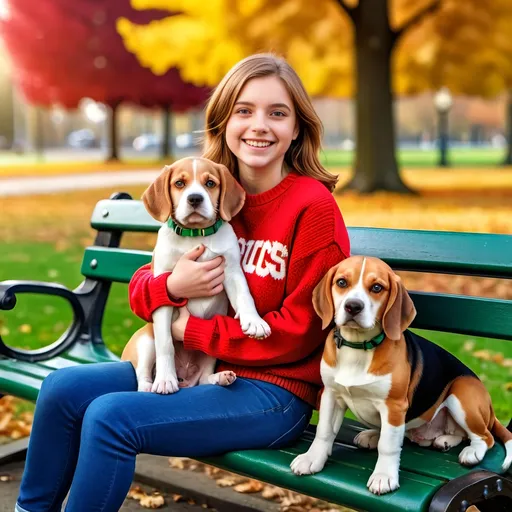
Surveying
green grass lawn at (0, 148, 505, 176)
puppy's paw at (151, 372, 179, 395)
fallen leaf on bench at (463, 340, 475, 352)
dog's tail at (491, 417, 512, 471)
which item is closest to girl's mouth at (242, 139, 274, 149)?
puppy's paw at (151, 372, 179, 395)

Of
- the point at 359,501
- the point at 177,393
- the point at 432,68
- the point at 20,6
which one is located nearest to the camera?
the point at 359,501

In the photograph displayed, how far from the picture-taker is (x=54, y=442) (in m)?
3.16

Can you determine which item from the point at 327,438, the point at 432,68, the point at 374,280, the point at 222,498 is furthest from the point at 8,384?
the point at 432,68

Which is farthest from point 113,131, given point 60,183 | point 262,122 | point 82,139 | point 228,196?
point 228,196

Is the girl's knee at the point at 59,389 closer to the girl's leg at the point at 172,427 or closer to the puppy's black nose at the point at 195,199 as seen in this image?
the girl's leg at the point at 172,427

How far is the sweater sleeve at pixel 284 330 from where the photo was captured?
318 cm

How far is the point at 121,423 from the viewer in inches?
114

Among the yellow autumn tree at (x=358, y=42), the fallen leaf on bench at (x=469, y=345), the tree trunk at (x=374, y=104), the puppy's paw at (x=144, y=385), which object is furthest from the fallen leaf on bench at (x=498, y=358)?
the tree trunk at (x=374, y=104)

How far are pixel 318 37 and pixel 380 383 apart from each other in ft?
57.2

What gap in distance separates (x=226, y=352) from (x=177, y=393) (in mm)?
242

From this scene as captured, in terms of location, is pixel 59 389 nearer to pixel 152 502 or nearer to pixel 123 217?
pixel 152 502

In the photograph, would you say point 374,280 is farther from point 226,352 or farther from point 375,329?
point 226,352

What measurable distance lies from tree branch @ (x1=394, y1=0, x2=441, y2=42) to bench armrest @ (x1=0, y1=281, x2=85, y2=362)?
47.0ft

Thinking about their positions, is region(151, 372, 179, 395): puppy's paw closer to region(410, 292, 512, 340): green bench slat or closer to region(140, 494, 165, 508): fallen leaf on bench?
region(410, 292, 512, 340): green bench slat
